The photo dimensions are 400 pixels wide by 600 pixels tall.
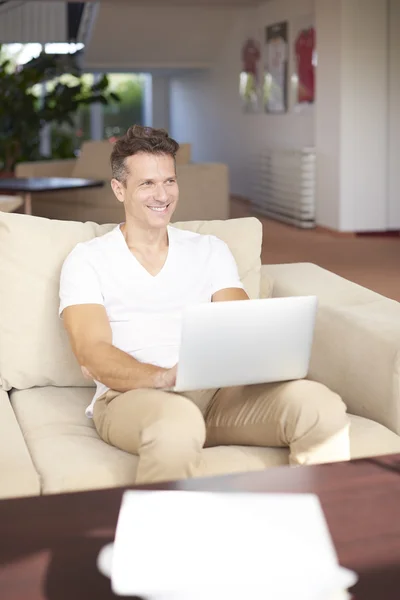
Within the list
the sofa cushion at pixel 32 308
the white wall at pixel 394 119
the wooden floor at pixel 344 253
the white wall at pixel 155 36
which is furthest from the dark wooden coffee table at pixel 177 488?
the white wall at pixel 155 36

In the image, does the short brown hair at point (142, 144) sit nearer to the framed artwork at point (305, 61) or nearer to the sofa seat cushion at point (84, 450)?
the sofa seat cushion at point (84, 450)

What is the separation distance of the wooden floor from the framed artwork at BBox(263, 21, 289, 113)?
1.73 metres

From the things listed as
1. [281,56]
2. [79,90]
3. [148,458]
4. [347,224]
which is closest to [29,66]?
[79,90]

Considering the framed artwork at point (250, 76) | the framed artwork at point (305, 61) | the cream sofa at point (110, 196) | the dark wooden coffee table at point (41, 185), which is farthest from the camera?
the framed artwork at point (250, 76)

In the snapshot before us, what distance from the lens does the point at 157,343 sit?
232 cm

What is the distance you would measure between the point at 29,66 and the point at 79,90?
2.31 feet

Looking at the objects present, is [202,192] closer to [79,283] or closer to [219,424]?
[79,283]

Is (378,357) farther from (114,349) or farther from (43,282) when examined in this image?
(43,282)

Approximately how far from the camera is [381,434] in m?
2.20

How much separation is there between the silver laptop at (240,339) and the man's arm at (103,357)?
240 millimetres

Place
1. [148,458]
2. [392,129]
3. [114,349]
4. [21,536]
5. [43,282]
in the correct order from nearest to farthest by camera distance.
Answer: [21,536]
[148,458]
[114,349]
[43,282]
[392,129]

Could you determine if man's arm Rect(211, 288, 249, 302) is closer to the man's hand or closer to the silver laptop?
the man's hand

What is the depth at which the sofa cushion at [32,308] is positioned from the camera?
246 centimetres

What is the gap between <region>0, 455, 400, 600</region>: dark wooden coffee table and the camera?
1222 millimetres
